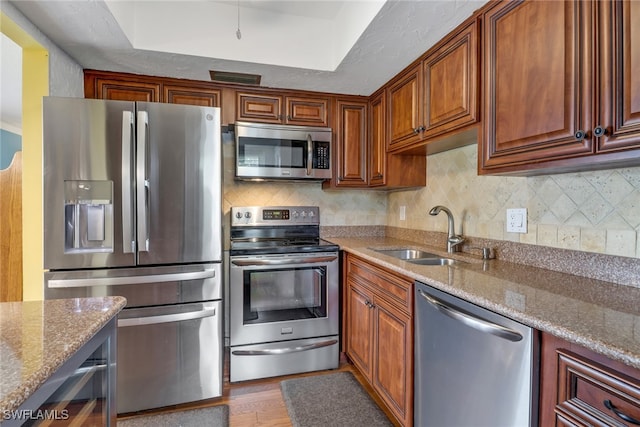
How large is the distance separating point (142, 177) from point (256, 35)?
115 centimetres

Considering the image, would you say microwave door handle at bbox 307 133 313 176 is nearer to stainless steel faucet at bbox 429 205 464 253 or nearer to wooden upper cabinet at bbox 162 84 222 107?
wooden upper cabinet at bbox 162 84 222 107

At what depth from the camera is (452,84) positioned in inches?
62.8

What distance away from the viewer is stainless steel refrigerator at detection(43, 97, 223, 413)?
1.67 metres

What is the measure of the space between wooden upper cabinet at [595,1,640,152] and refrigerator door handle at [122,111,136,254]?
208 cm

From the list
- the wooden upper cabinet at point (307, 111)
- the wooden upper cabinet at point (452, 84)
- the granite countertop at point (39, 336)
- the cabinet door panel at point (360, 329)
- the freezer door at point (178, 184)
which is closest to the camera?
the granite countertop at point (39, 336)

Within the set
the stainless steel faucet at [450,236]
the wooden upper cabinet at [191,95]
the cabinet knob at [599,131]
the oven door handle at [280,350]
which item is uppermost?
the wooden upper cabinet at [191,95]

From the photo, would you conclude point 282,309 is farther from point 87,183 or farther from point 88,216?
point 87,183

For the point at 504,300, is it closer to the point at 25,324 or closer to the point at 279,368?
the point at 25,324

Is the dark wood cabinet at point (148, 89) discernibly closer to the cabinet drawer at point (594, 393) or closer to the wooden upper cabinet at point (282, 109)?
the wooden upper cabinet at point (282, 109)

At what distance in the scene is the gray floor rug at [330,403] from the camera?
5.61 ft

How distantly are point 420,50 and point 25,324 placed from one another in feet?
6.78

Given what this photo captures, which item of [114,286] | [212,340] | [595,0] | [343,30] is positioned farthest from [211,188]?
[595,0]

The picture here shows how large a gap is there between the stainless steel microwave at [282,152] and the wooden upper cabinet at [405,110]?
0.51 metres

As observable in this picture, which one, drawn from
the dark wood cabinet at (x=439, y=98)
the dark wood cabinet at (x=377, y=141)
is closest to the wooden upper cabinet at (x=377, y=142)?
the dark wood cabinet at (x=377, y=141)
